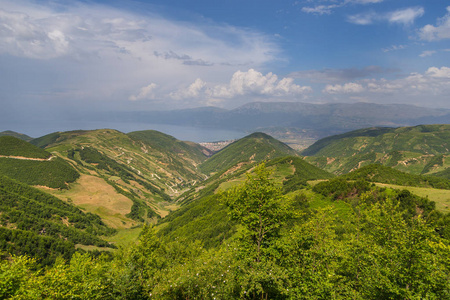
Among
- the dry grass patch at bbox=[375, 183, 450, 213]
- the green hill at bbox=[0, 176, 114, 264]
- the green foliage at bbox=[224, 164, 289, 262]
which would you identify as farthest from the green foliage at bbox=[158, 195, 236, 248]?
the dry grass patch at bbox=[375, 183, 450, 213]

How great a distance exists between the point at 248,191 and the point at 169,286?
13336 mm

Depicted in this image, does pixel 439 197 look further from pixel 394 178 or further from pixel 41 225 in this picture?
pixel 41 225

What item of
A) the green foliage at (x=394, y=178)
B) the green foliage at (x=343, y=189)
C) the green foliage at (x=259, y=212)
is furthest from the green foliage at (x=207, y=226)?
the green foliage at (x=394, y=178)

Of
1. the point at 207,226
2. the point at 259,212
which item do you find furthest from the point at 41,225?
the point at 259,212

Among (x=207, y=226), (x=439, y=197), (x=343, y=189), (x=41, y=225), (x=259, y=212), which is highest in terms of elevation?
(x=259, y=212)

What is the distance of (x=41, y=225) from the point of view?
405 feet

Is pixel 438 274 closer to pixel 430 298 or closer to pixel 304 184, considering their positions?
pixel 430 298

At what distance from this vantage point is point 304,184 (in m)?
139

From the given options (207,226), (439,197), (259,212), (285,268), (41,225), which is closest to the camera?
(285,268)

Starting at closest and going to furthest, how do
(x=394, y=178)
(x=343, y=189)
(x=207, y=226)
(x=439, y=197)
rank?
1. (x=439, y=197)
2. (x=343, y=189)
3. (x=207, y=226)
4. (x=394, y=178)

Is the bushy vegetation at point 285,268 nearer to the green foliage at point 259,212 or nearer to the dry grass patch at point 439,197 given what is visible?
the green foliage at point 259,212

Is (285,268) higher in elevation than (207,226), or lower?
higher

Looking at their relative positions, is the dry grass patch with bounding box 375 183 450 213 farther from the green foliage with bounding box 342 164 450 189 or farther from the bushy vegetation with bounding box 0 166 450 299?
the bushy vegetation with bounding box 0 166 450 299

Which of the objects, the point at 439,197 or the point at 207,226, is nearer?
the point at 439,197
